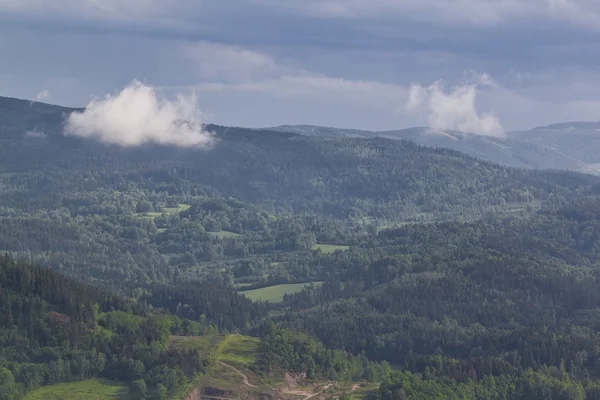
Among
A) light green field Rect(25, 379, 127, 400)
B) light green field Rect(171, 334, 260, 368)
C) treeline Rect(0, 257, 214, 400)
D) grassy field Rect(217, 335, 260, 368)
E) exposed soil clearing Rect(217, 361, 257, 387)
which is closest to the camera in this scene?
light green field Rect(25, 379, 127, 400)

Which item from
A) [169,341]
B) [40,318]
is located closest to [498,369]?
[169,341]

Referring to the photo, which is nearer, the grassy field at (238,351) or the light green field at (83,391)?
the light green field at (83,391)

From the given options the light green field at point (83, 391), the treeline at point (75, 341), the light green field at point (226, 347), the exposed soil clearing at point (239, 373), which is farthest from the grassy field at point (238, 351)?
the light green field at point (83, 391)

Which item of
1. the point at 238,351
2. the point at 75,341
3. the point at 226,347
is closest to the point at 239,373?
the point at 238,351

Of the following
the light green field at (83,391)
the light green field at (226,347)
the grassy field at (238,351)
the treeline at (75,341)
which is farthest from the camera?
the light green field at (226,347)

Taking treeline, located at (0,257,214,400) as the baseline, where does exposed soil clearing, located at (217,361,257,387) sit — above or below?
below

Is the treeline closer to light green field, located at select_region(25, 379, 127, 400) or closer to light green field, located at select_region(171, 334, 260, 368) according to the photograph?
light green field, located at select_region(25, 379, 127, 400)

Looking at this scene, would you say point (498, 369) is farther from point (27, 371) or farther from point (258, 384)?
point (27, 371)

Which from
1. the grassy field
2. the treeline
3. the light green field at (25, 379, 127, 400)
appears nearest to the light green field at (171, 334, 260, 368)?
the grassy field

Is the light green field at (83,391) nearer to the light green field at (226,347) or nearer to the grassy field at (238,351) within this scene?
the light green field at (226,347)
